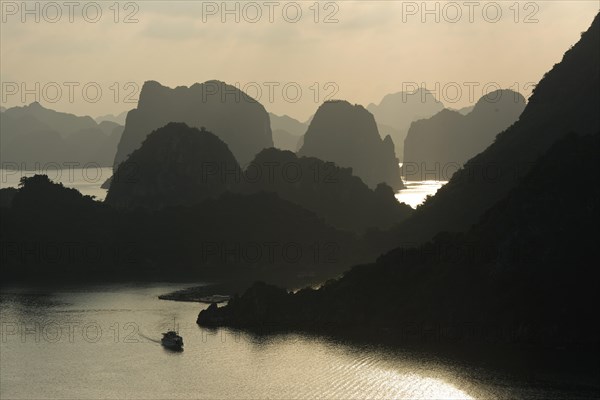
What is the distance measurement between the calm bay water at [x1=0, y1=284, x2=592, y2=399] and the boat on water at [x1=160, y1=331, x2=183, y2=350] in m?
1.19

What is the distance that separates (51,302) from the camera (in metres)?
179

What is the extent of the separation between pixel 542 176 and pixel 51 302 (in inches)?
3596

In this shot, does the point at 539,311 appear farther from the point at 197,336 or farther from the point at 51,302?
the point at 51,302

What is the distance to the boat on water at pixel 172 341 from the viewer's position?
13575 centimetres

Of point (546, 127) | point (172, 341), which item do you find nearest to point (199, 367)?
point (172, 341)

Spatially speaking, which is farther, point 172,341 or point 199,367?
point 172,341

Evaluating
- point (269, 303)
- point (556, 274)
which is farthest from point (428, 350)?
point (269, 303)

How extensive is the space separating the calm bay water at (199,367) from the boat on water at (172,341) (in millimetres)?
1188

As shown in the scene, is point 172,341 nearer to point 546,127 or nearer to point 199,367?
point 199,367

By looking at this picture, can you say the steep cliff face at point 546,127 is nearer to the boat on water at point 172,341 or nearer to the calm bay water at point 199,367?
the calm bay water at point 199,367

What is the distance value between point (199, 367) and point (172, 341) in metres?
12.2

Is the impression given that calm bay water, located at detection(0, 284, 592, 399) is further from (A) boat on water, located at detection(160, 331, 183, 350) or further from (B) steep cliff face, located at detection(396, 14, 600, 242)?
(B) steep cliff face, located at detection(396, 14, 600, 242)

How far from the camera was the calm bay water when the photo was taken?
369 feet

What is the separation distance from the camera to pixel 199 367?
4936 inches
